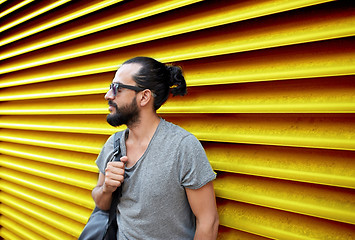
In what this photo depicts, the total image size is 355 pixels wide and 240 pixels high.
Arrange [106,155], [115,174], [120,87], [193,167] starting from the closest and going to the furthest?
[193,167] → [115,174] → [120,87] → [106,155]

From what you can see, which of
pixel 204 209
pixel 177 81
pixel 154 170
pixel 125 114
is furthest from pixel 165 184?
pixel 177 81

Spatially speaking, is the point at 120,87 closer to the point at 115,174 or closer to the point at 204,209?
the point at 115,174

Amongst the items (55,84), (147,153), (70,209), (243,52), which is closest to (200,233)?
(147,153)

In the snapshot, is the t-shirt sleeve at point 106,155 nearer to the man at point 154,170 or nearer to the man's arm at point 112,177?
the man at point 154,170

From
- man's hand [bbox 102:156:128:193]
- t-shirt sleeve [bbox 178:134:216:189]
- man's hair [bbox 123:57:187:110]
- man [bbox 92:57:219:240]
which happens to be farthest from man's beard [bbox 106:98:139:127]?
t-shirt sleeve [bbox 178:134:216:189]

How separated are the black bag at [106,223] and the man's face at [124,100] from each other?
0.20 metres

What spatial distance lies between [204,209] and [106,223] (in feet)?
2.37

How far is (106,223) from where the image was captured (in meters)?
1.76

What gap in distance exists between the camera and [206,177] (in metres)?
1.46

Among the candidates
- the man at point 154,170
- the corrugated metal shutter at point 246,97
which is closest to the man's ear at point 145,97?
the man at point 154,170

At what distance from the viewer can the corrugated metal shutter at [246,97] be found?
1.32 meters

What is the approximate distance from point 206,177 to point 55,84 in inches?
95.9

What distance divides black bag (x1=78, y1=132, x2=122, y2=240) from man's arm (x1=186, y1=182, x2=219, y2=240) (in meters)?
0.50

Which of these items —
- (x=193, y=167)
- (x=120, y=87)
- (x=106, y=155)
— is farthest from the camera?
(x=106, y=155)
